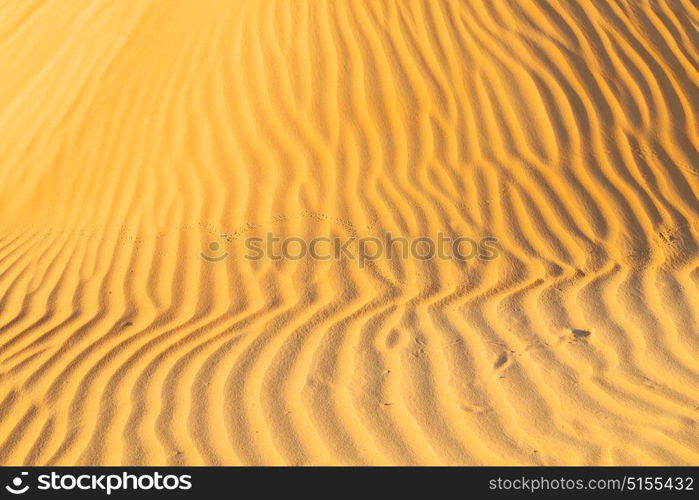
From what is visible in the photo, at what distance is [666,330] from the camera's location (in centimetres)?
427

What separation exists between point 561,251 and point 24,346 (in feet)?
10.9

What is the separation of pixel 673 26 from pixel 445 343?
3743mm

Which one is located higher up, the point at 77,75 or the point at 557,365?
the point at 77,75

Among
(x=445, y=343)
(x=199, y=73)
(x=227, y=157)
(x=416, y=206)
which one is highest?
(x=199, y=73)

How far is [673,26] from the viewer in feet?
20.6

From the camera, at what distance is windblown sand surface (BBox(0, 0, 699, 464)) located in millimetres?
3740

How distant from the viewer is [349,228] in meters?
5.19

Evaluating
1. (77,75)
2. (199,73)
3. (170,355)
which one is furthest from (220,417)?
(77,75)

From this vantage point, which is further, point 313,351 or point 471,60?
point 471,60

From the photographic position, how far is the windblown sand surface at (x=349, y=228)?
12.3 ft

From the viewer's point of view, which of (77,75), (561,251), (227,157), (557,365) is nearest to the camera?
(557,365)

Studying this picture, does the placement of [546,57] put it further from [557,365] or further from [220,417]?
[220,417]

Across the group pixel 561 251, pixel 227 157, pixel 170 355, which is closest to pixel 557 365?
pixel 561 251

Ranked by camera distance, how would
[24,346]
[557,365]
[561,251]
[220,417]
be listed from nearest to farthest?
[220,417] → [557,365] → [24,346] → [561,251]
